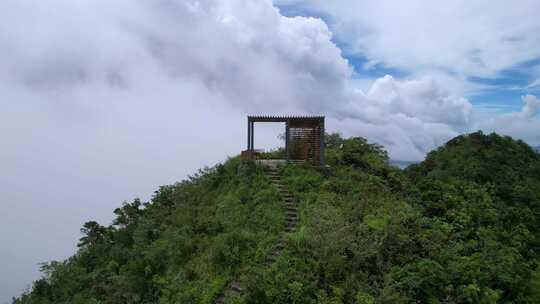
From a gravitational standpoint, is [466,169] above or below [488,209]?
above

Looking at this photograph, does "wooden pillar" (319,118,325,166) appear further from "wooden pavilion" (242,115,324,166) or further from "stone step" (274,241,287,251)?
"stone step" (274,241,287,251)

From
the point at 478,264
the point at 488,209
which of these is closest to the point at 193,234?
the point at 478,264

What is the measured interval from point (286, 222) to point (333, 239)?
9.74ft

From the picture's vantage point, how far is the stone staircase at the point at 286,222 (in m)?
10.7

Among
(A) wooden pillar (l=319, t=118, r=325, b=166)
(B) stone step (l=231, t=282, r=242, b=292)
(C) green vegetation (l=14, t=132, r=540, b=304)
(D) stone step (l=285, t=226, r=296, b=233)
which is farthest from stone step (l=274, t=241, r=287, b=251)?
(A) wooden pillar (l=319, t=118, r=325, b=166)

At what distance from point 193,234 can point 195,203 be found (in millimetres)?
3662

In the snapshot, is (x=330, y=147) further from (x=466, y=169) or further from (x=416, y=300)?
(x=416, y=300)

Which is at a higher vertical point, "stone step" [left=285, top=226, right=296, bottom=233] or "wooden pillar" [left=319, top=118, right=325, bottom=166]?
"wooden pillar" [left=319, top=118, right=325, bottom=166]

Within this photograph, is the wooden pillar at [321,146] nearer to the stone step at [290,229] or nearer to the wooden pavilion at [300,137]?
the wooden pavilion at [300,137]

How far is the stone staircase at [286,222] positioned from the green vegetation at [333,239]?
243 millimetres

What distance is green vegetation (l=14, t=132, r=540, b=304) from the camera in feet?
33.3

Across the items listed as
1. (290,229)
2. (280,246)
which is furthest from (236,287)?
(290,229)

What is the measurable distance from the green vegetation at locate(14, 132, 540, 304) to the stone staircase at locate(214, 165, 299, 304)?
0.24m

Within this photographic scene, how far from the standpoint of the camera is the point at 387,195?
50.8 feet
